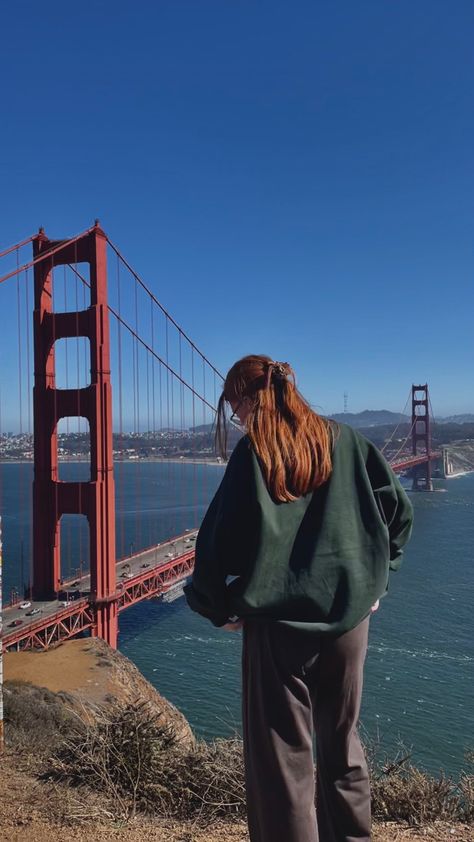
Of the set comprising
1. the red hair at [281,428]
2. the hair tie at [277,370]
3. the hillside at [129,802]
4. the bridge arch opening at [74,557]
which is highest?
the hair tie at [277,370]

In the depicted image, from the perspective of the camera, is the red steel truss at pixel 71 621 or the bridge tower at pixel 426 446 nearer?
the red steel truss at pixel 71 621

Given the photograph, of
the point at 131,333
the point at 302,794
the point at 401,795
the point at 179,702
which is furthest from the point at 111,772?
the point at 131,333

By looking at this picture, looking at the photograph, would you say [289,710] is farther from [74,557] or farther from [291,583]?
[74,557]

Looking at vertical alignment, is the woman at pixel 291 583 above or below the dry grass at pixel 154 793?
above

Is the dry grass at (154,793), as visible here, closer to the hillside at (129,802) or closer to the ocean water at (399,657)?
the hillside at (129,802)

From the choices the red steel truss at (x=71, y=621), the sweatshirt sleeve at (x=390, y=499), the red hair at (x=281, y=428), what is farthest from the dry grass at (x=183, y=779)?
the red steel truss at (x=71, y=621)

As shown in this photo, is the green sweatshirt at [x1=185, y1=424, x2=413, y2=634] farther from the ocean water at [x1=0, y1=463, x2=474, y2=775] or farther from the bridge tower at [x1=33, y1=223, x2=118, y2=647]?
the bridge tower at [x1=33, y1=223, x2=118, y2=647]
